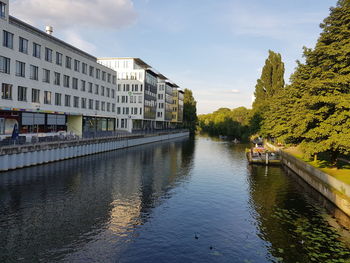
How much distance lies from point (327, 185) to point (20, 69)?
44570 mm

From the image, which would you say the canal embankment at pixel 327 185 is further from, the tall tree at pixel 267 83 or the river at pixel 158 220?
the tall tree at pixel 267 83

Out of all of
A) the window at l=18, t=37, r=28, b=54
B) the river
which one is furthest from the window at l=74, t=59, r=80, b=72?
the river

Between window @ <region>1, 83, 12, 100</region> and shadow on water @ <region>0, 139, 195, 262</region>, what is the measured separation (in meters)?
11.6

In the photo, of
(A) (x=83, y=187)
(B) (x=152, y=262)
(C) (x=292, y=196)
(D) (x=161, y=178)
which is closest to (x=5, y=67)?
(A) (x=83, y=187)

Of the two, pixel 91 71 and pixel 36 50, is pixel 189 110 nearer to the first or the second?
pixel 91 71

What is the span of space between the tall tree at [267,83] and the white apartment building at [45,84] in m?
49.6

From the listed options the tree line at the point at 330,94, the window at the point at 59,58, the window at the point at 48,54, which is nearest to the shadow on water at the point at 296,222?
the tree line at the point at 330,94

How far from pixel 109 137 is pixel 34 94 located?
20.3 m

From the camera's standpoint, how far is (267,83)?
3920 inches

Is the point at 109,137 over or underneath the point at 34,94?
underneath

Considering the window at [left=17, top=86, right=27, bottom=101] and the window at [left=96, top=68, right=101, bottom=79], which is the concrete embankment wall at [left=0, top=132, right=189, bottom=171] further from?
the window at [left=96, top=68, right=101, bottom=79]

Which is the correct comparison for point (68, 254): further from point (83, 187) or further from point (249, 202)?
point (249, 202)

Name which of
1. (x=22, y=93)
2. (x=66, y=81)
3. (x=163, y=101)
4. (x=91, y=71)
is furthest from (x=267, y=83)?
(x=22, y=93)

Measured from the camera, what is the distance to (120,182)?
1383 inches
